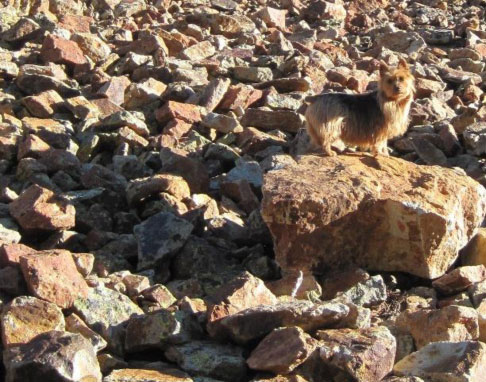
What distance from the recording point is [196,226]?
8.05m

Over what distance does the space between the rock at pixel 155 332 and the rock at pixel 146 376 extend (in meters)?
0.30

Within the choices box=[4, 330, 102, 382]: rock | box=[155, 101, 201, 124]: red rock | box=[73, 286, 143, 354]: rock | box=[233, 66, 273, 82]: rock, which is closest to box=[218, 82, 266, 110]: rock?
box=[155, 101, 201, 124]: red rock

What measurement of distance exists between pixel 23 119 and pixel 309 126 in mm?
3631

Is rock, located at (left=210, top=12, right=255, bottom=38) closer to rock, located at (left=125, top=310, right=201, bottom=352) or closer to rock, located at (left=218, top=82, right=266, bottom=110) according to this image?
rock, located at (left=218, top=82, right=266, bottom=110)

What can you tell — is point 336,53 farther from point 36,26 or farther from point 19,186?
point 19,186

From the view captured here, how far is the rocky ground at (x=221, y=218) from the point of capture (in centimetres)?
560

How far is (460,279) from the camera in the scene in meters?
7.05

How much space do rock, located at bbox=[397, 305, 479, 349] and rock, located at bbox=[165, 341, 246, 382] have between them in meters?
1.30

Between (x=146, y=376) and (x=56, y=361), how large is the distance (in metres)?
0.60

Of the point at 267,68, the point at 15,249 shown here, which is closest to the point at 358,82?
the point at 267,68

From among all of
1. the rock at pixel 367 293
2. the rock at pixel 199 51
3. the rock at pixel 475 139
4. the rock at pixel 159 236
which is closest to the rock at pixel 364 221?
the rock at pixel 367 293

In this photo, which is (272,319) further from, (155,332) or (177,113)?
(177,113)

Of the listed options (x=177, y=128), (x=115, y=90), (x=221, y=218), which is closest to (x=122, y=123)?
(x=177, y=128)

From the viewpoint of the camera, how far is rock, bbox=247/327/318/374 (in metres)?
5.39
